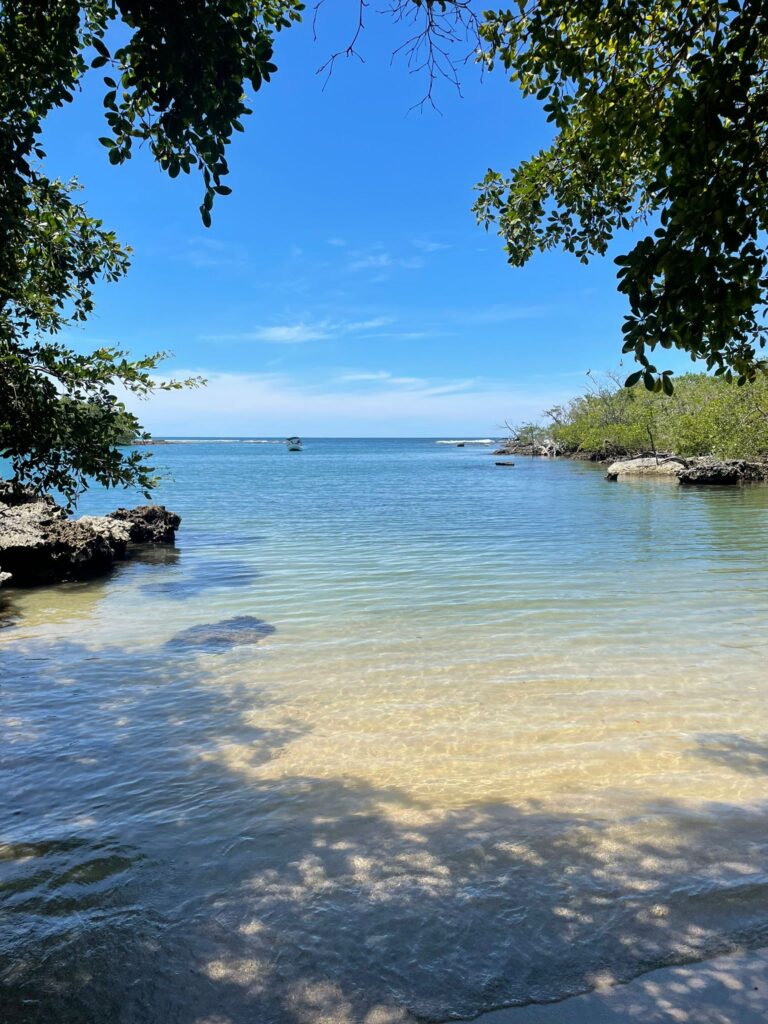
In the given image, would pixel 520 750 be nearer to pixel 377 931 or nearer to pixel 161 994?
pixel 377 931

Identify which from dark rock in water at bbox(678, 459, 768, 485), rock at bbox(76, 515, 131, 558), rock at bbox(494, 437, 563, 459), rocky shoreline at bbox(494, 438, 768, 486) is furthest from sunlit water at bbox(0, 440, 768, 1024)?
rock at bbox(494, 437, 563, 459)

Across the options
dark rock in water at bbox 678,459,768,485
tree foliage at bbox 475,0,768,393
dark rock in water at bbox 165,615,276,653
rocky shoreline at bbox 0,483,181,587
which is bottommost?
dark rock in water at bbox 165,615,276,653

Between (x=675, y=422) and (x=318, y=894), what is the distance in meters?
63.3

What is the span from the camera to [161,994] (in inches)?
125

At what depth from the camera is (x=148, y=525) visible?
2159 cm

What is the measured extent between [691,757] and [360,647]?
4.80 meters

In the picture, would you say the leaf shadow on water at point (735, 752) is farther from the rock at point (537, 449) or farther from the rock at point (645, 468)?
the rock at point (537, 449)

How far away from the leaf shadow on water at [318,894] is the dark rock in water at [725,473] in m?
43.2

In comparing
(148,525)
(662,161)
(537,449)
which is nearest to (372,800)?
(662,161)

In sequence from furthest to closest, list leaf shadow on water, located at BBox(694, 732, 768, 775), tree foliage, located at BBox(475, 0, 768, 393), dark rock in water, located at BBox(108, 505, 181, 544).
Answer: dark rock in water, located at BBox(108, 505, 181, 544)
leaf shadow on water, located at BBox(694, 732, 768, 775)
tree foliage, located at BBox(475, 0, 768, 393)

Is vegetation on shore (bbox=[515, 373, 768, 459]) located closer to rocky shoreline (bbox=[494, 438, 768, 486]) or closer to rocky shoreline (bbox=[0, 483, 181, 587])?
rocky shoreline (bbox=[494, 438, 768, 486])

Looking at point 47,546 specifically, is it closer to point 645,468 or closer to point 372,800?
point 372,800

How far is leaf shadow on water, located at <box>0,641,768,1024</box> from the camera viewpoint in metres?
3.17

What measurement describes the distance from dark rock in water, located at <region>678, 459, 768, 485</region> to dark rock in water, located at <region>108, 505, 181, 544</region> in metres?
35.9
